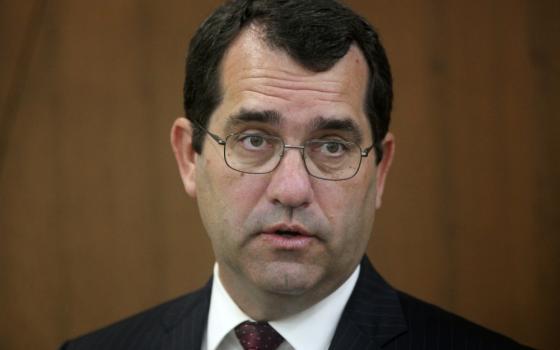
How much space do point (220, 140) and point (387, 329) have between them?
65 cm

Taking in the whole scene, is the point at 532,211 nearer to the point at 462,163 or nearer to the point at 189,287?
the point at 462,163

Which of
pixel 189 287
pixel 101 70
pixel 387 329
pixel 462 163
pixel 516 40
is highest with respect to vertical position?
pixel 516 40

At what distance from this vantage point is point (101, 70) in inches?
116

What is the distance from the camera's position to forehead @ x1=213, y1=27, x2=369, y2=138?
6.35ft

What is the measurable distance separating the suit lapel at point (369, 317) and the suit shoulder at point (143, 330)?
0.47m

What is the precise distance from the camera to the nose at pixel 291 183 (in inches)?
73.8

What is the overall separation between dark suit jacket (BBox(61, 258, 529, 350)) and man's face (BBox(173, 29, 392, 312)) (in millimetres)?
98

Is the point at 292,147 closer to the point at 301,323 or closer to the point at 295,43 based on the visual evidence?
the point at 295,43

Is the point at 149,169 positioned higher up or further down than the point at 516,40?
further down

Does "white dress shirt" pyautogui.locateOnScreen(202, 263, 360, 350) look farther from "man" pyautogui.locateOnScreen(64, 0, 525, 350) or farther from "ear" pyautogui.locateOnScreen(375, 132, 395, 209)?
"ear" pyautogui.locateOnScreen(375, 132, 395, 209)

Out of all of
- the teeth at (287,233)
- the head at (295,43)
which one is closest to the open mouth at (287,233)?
the teeth at (287,233)

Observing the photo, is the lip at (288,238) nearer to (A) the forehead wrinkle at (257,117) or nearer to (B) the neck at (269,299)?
(B) the neck at (269,299)

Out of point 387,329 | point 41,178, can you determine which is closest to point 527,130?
point 387,329

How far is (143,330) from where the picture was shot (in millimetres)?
2334
